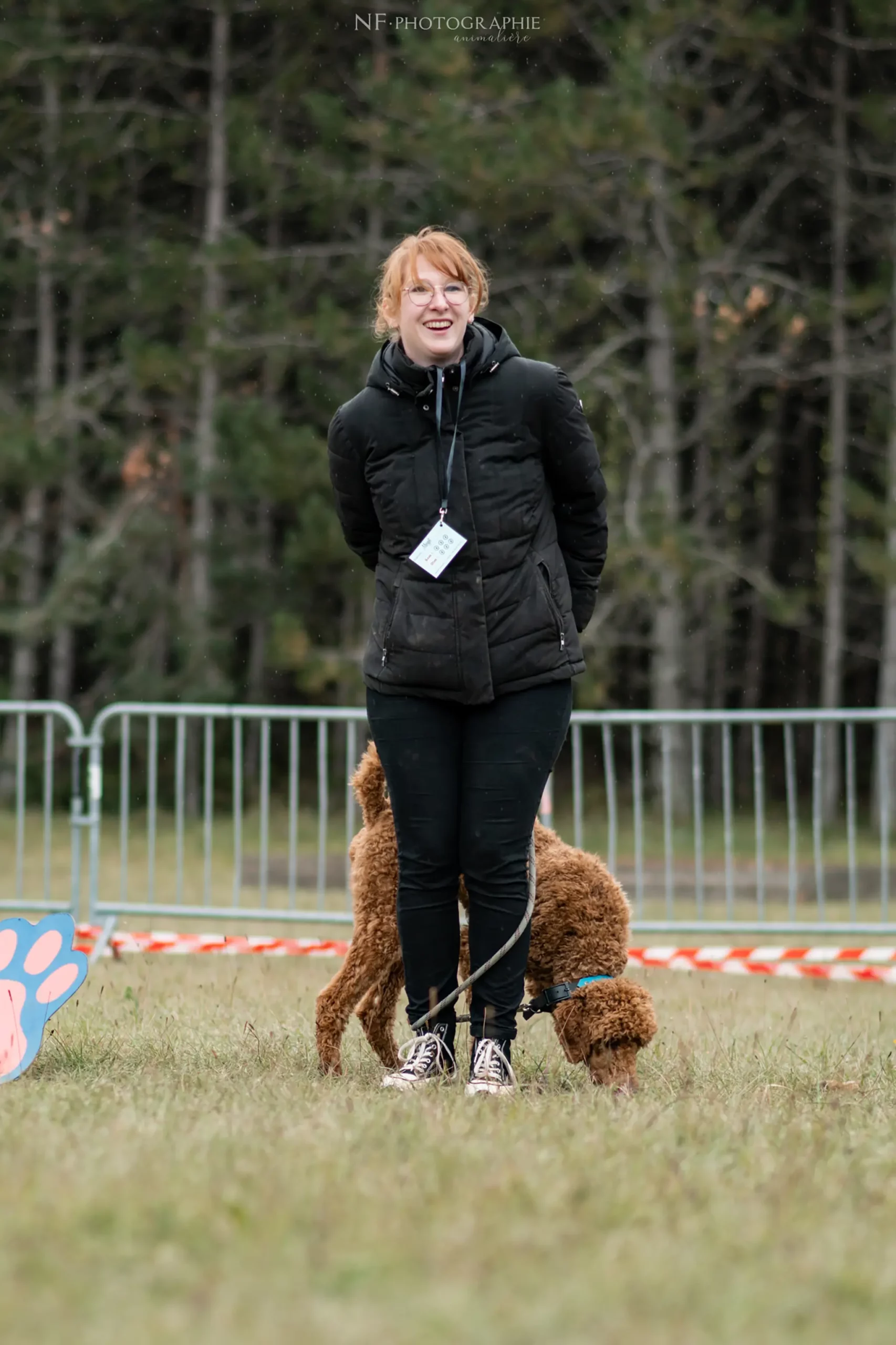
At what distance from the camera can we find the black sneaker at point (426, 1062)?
392 centimetres

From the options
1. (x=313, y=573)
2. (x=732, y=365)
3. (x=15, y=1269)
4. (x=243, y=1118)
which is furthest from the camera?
(x=313, y=573)

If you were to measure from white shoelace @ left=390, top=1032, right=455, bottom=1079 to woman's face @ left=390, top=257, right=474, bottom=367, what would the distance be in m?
1.64

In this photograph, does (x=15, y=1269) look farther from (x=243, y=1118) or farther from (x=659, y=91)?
(x=659, y=91)

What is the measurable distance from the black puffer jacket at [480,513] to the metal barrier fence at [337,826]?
2325mm

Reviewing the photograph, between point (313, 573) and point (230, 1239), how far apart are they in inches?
647

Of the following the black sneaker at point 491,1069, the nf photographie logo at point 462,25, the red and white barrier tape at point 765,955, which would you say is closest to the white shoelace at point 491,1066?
the black sneaker at point 491,1069

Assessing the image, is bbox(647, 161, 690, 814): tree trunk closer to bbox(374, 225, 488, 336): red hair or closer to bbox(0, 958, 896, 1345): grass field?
bbox(374, 225, 488, 336): red hair

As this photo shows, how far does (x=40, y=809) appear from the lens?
1345cm

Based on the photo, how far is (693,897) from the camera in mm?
10531

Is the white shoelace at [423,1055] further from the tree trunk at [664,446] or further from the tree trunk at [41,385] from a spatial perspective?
the tree trunk at [41,385]

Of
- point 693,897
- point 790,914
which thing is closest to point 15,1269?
point 790,914

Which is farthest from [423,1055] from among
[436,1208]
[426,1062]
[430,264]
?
[430,264]

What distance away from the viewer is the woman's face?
388cm

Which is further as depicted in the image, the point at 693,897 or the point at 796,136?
the point at 796,136
